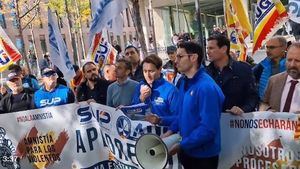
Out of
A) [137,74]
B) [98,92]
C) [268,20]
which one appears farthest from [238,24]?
[98,92]

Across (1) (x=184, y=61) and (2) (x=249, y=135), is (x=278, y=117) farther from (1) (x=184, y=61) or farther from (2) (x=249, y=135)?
(1) (x=184, y=61)

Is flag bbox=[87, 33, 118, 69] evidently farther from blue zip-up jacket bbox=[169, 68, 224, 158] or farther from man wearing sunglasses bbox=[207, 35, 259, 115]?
blue zip-up jacket bbox=[169, 68, 224, 158]

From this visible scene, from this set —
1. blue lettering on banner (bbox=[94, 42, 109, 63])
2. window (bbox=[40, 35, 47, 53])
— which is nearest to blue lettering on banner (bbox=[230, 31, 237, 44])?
blue lettering on banner (bbox=[94, 42, 109, 63])

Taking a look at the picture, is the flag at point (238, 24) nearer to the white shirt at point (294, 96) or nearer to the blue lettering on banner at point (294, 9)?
the blue lettering on banner at point (294, 9)

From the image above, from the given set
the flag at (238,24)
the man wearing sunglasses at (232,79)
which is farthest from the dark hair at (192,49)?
the flag at (238,24)

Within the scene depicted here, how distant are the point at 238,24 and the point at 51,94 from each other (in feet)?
13.0

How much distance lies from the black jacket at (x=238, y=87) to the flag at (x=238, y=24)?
3348 millimetres

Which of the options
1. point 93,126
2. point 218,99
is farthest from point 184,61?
point 93,126

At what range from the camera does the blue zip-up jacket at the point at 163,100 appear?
185 inches

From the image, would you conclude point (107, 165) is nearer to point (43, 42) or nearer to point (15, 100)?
point (15, 100)

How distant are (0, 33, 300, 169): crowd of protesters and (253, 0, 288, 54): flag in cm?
89

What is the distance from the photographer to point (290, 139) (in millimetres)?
4012

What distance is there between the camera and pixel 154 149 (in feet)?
13.6

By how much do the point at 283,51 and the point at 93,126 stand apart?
268 centimetres
